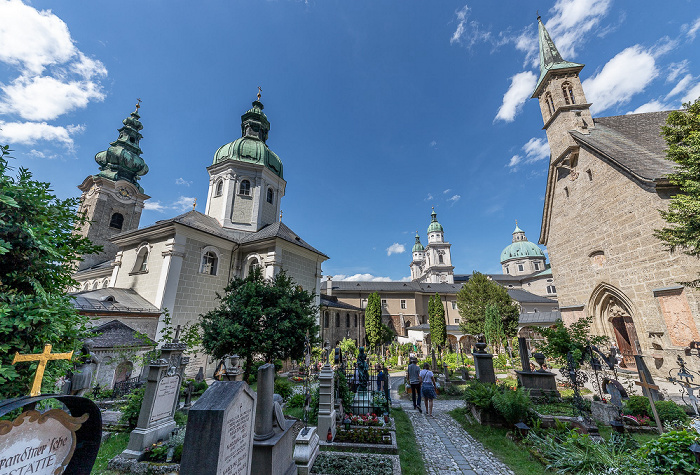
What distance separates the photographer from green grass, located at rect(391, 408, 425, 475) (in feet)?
16.4

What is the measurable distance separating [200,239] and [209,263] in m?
1.53

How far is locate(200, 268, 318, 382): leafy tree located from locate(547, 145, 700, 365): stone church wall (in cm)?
1272

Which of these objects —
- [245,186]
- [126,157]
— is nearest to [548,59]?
[245,186]

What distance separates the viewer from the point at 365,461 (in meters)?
5.14

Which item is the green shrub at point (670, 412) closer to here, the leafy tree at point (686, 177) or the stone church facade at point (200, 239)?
the leafy tree at point (686, 177)

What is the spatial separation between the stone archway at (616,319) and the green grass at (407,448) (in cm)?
1007

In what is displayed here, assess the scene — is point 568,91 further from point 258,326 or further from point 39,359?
point 39,359

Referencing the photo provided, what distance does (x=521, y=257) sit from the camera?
64.3 m

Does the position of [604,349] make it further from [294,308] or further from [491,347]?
[491,347]

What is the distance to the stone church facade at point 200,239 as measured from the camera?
14273mm

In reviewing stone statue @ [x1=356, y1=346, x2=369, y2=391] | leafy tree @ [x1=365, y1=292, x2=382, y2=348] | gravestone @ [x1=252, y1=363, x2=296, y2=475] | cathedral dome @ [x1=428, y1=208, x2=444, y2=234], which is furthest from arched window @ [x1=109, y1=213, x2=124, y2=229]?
cathedral dome @ [x1=428, y1=208, x2=444, y2=234]

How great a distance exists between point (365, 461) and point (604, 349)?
503 inches

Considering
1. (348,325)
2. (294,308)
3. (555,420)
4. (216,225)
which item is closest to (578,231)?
(555,420)

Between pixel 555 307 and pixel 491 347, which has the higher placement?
pixel 555 307
